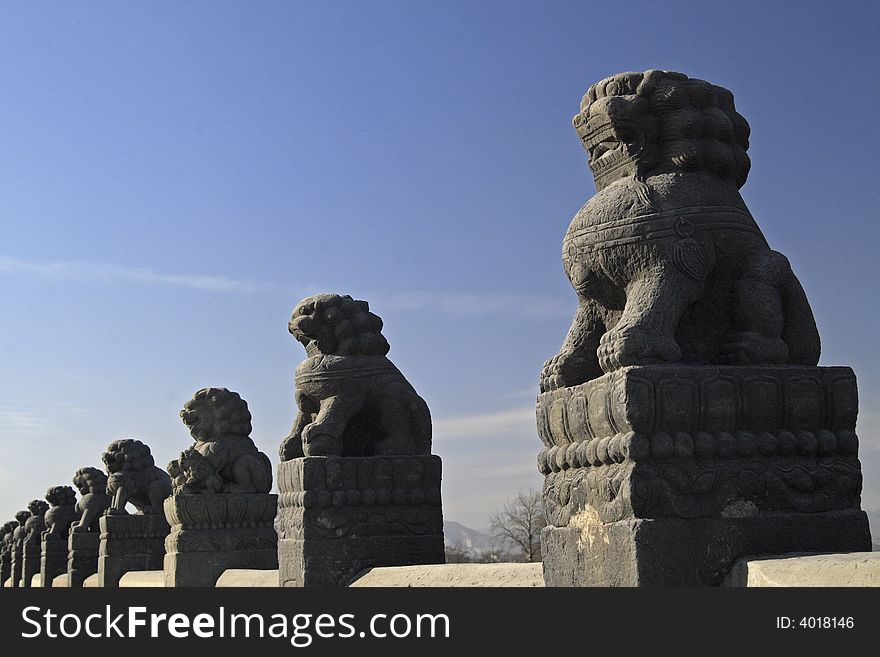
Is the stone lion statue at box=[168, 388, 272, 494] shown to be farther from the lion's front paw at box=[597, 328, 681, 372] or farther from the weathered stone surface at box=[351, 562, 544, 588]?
the lion's front paw at box=[597, 328, 681, 372]

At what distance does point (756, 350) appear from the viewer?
4.93m

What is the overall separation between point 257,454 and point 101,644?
21.2 ft

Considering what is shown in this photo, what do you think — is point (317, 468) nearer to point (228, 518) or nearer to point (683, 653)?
point (228, 518)

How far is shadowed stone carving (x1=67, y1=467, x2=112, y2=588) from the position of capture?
15938 millimetres

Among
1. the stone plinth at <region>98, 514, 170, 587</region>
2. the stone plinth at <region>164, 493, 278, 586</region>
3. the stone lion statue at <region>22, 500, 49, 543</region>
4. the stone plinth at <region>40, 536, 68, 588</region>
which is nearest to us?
the stone plinth at <region>164, 493, 278, 586</region>

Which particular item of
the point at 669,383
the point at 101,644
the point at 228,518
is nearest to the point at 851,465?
the point at 669,383

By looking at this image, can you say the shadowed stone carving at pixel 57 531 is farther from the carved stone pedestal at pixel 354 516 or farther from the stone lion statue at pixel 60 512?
the carved stone pedestal at pixel 354 516

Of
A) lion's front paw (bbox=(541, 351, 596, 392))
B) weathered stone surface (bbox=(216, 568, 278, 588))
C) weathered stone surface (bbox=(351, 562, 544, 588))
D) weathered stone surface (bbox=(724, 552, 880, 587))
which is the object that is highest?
lion's front paw (bbox=(541, 351, 596, 392))

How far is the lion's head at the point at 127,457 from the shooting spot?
14.7 m

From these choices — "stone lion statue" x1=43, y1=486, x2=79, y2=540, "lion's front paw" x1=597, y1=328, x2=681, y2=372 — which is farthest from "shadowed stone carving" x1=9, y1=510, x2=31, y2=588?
"lion's front paw" x1=597, y1=328, x2=681, y2=372

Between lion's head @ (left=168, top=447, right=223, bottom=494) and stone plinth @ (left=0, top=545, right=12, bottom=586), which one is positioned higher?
stone plinth @ (left=0, top=545, right=12, bottom=586)

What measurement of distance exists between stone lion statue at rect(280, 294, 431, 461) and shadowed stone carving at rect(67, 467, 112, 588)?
8.33 meters

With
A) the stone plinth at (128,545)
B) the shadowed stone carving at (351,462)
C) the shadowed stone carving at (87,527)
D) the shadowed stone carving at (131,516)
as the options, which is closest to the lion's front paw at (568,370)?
the shadowed stone carving at (351,462)

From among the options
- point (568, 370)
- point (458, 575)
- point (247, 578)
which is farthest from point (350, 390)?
point (568, 370)
